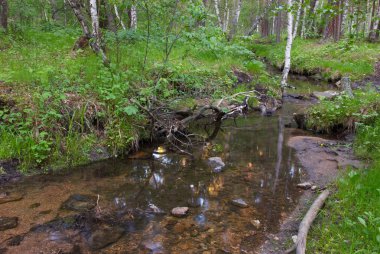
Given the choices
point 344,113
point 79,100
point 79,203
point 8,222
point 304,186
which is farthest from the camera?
point 344,113

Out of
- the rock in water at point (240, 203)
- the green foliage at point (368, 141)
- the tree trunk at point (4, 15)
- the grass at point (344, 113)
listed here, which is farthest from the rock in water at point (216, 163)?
the tree trunk at point (4, 15)

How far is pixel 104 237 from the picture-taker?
429 centimetres

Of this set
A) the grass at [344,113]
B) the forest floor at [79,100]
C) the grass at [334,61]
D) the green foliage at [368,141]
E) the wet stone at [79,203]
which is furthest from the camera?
the grass at [334,61]

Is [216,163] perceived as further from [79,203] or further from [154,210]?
[79,203]

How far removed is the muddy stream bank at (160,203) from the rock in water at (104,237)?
0.04ft

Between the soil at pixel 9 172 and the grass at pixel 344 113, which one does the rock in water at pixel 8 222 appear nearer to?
the soil at pixel 9 172

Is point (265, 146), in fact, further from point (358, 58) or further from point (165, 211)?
point (358, 58)

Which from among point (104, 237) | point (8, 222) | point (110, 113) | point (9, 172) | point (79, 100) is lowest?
point (104, 237)

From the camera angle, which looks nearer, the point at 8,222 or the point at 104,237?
the point at 104,237

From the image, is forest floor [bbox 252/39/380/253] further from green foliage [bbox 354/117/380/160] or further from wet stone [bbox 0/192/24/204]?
wet stone [bbox 0/192/24/204]

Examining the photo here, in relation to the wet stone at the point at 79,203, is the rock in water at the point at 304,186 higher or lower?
higher

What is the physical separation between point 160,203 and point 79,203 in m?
1.26

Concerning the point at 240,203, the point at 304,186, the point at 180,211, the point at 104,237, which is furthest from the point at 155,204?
the point at 304,186

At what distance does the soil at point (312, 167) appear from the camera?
4246 mm
